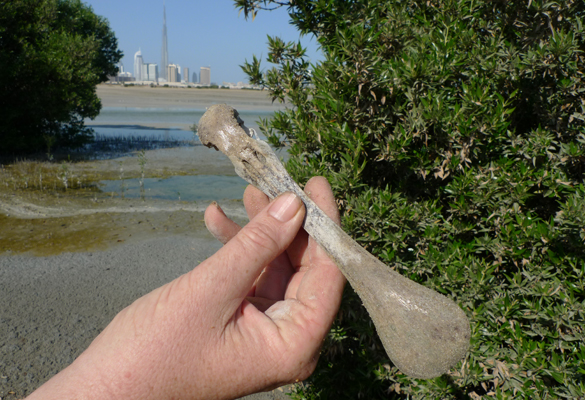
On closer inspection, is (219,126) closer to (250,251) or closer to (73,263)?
(250,251)

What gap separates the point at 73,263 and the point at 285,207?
5.93 metres

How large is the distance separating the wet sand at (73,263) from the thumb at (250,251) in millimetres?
2679

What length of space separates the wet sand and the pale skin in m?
2.48

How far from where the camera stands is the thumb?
169cm

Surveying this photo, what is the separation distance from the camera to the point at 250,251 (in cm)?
178

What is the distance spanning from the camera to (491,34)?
9.71 feet

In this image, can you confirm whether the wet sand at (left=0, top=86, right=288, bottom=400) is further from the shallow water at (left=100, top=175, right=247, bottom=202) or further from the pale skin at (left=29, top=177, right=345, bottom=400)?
the pale skin at (left=29, top=177, right=345, bottom=400)

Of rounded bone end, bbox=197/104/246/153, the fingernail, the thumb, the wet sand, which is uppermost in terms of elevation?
rounded bone end, bbox=197/104/246/153

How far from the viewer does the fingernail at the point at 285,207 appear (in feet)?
6.10

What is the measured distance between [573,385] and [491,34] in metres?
2.35

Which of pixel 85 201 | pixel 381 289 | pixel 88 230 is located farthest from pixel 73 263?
pixel 381 289

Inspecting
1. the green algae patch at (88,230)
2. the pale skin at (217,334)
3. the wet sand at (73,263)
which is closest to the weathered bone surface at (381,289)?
the pale skin at (217,334)

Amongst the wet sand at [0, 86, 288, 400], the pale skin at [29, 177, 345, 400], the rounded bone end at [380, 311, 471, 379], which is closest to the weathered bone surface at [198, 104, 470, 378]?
the rounded bone end at [380, 311, 471, 379]

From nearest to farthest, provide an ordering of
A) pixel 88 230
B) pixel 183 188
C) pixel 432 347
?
pixel 432 347 < pixel 88 230 < pixel 183 188
